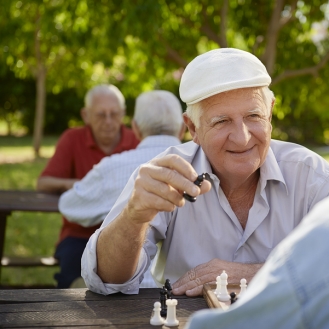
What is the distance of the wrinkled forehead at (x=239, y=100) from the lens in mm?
2377

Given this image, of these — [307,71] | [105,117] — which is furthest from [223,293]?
[307,71]

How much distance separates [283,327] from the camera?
3.08ft

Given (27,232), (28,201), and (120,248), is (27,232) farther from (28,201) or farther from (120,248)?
(120,248)

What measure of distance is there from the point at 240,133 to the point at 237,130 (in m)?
0.02

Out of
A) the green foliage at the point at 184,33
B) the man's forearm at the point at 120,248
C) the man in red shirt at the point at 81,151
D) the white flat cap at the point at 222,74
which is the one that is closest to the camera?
the man's forearm at the point at 120,248

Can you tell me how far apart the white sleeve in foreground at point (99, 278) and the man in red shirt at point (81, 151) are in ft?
8.37

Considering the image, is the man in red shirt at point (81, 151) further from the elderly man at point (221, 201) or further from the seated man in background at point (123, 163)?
the elderly man at point (221, 201)

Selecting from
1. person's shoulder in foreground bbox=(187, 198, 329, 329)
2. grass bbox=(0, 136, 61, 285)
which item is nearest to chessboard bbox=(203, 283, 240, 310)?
person's shoulder in foreground bbox=(187, 198, 329, 329)

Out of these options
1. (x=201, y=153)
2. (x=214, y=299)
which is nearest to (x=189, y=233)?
(x=201, y=153)

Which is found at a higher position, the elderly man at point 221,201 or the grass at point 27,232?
the elderly man at point 221,201

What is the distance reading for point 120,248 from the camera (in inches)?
88.1

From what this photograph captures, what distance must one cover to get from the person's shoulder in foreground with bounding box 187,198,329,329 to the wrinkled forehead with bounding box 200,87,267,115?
1.44 meters

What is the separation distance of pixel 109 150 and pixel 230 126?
11.8 ft

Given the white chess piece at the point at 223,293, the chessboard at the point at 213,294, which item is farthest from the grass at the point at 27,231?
the white chess piece at the point at 223,293
